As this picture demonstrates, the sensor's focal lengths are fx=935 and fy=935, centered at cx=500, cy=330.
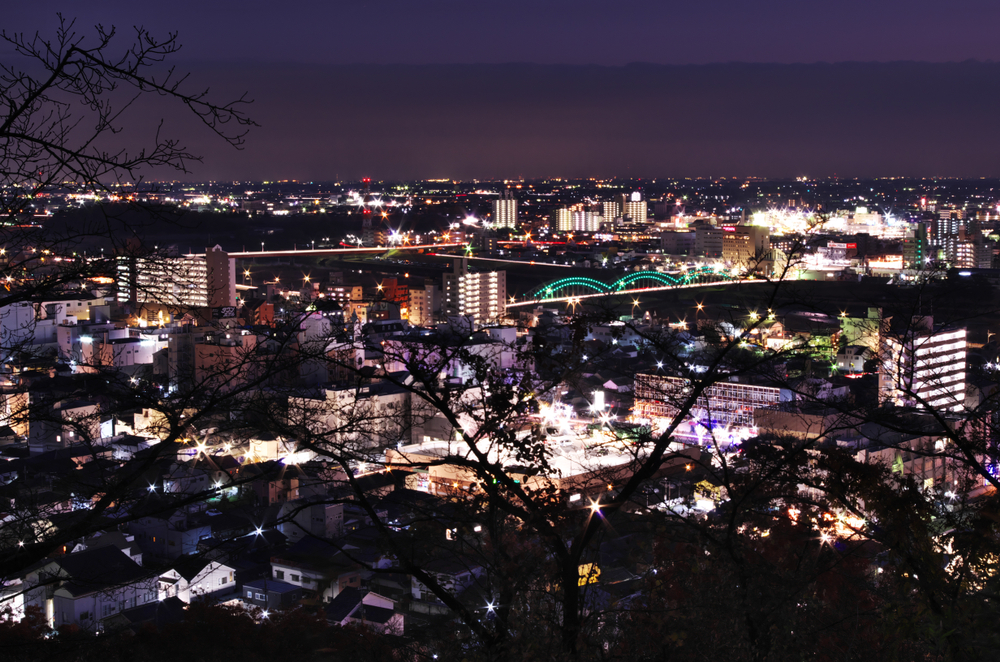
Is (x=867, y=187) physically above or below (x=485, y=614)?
above

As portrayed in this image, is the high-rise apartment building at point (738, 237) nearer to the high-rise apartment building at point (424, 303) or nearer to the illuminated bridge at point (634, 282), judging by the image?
the illuminated bridge at point (634, 282)

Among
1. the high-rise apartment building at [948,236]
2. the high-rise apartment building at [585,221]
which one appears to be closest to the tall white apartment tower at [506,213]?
the high-rise apartment building at [585,221]

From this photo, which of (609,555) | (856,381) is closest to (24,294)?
(609,555)

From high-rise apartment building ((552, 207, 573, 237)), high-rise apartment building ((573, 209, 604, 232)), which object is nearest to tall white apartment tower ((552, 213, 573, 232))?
high-rise apartment building ((552, 207, 573, 237))

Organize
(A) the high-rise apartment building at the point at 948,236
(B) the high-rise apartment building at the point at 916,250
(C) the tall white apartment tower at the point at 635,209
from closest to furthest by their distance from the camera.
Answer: (B) the high-rise apartment building at the point at 916,250, (A) the high-rise apartment building at the point at 948,236, (C) the tall white apartment tower at the point at 635,209

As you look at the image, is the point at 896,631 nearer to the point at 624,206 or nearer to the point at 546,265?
the point at 546,265

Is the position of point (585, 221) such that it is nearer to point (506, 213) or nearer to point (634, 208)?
point (506, 213)

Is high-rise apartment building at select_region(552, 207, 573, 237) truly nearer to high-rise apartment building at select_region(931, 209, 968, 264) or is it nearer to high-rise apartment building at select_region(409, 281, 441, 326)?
high-rise apartment building at select_region(931, 209, 968, 264)

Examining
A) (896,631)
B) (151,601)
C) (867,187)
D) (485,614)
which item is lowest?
(151,601)
